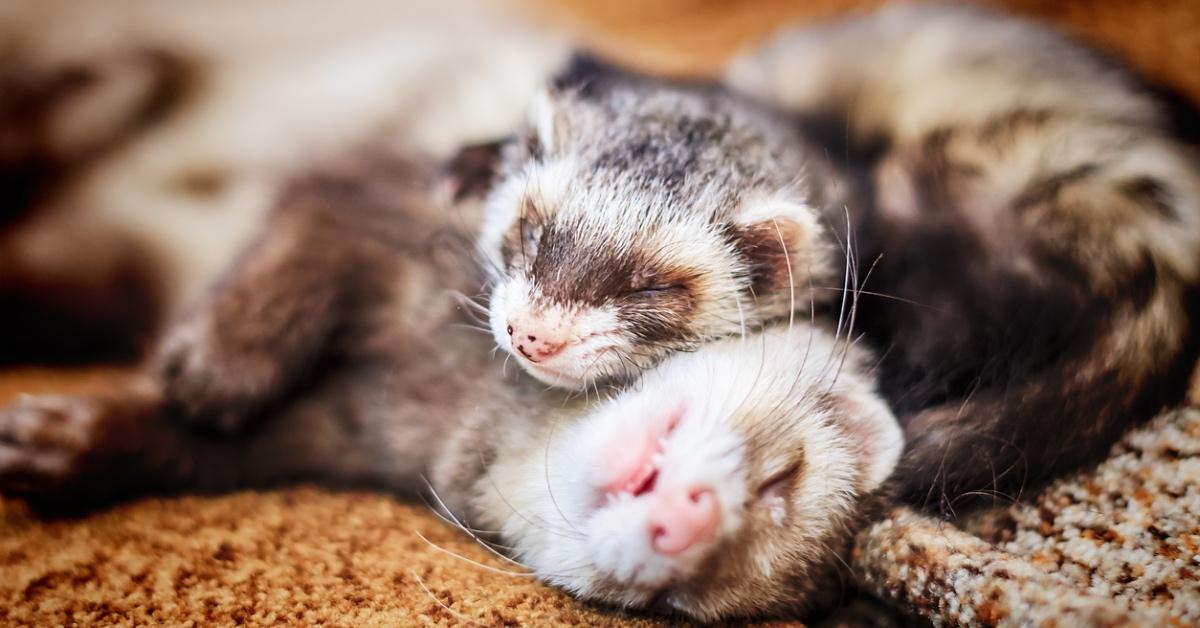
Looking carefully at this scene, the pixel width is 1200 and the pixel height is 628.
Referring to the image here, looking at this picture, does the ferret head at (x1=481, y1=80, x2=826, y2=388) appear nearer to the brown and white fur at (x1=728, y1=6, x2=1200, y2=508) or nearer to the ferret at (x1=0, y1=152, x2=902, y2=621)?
the ferret at (x1=0, y1=152, x2=902, y2=621)

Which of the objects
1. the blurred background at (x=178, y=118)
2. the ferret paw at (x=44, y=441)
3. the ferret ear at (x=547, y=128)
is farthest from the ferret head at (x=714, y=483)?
the blurred background at (x=178, y=118)

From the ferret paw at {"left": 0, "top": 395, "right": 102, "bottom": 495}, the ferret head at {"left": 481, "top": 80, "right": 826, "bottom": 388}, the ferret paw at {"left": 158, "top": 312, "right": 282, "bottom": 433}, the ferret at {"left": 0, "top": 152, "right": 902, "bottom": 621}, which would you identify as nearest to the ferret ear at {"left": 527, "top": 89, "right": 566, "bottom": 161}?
the ferret head at {"left": 481, "top": 80, "right": 826, "bottom": 388}

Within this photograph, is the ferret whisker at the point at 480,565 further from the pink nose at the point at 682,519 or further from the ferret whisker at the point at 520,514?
the pink nose at the point at 682,519

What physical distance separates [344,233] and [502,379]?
509 millimetres

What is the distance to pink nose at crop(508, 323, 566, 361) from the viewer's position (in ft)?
3.27

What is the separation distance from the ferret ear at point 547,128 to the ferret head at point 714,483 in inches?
14.6

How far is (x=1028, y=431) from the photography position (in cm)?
107

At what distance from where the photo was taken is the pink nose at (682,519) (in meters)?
0.90

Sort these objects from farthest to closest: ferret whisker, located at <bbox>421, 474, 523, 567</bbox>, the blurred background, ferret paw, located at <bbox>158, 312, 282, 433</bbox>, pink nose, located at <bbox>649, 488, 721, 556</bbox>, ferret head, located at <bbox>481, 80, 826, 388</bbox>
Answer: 1. the blurred background
2. ferret paw, located at <bbox>158, 312, 282, 433</bbox>
3. ferret whisker, located at <bbox>421, 474, 523, 567</bbox>
4. ferret head, located at <bbox>481, 80, 826, 388</bbox>
5. pink nose, located at <bbox>649, 488, 721, 556</bbox>

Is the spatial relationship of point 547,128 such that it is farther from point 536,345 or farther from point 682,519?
point 682,519

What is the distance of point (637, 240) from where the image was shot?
1.10 m

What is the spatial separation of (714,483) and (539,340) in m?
0.26

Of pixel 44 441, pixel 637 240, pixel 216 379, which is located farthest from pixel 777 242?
pixel 44 441

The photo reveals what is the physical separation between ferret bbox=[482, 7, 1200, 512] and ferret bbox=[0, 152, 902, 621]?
72 millimetres
